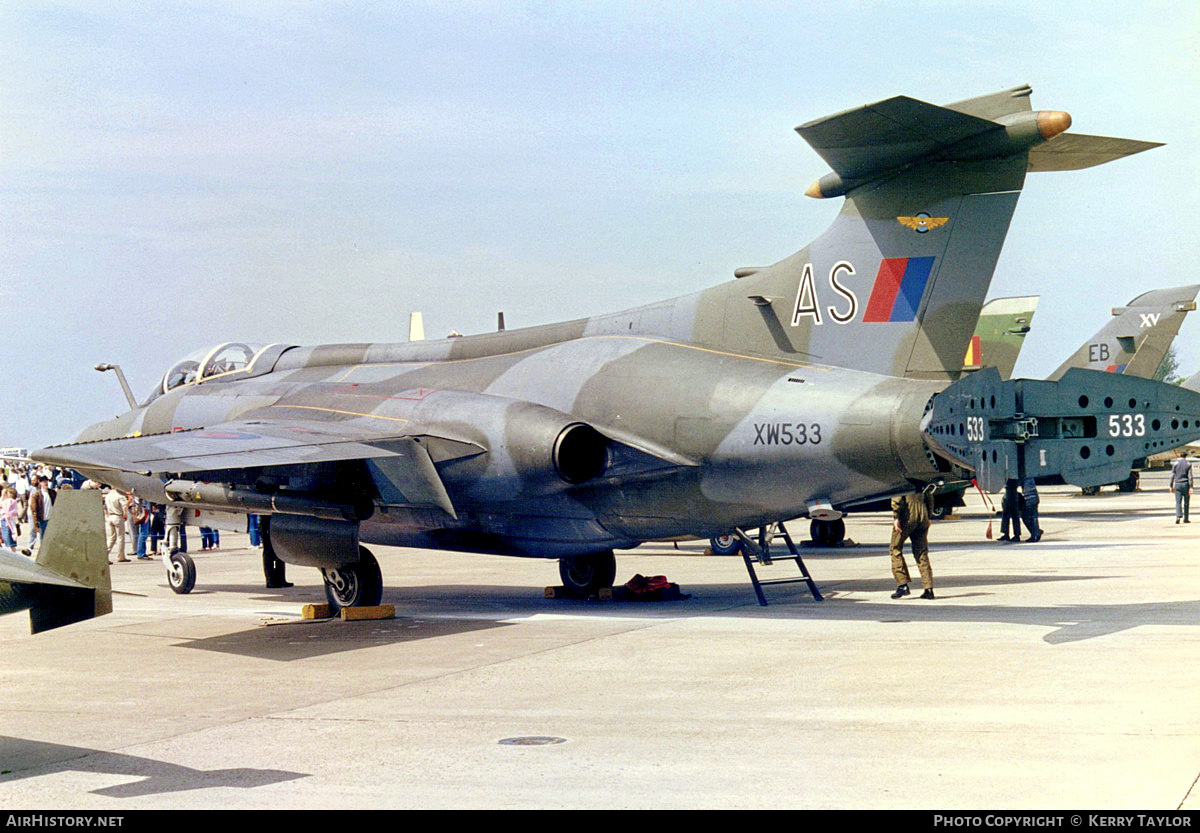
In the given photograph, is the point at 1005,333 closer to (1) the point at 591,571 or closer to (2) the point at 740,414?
(1) the point at 591,571

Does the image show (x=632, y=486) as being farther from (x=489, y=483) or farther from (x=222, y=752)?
(x=222, y=752)

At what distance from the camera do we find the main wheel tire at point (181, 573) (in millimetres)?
18750

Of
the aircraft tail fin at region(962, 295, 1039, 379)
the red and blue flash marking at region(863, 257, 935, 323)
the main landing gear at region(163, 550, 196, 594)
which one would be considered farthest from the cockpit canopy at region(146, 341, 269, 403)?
the aircraft tail fin at region(962, 295, 1039, 379)

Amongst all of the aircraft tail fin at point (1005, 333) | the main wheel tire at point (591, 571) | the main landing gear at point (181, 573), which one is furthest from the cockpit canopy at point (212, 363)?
the aircraft tail fin at point (1005, 333)

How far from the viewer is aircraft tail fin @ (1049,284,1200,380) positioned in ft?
120

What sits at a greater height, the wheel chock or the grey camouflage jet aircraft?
the grey camouflage jet aircraft

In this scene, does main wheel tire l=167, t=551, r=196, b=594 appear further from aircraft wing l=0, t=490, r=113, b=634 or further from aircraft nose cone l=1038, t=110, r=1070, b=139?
aircraft nose cone l=1038, t=110, r=1070, b=139

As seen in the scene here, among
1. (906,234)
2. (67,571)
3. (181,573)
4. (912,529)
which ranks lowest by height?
(181,573)

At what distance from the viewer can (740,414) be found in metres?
13.4

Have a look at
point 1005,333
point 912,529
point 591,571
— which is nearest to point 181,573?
point 591,571

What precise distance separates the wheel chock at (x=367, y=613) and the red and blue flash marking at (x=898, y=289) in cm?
677

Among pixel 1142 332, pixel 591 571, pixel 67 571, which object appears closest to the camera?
pixel 67 571

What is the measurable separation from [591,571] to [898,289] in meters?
5.81

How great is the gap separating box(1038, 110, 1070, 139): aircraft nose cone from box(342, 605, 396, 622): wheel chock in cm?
928
